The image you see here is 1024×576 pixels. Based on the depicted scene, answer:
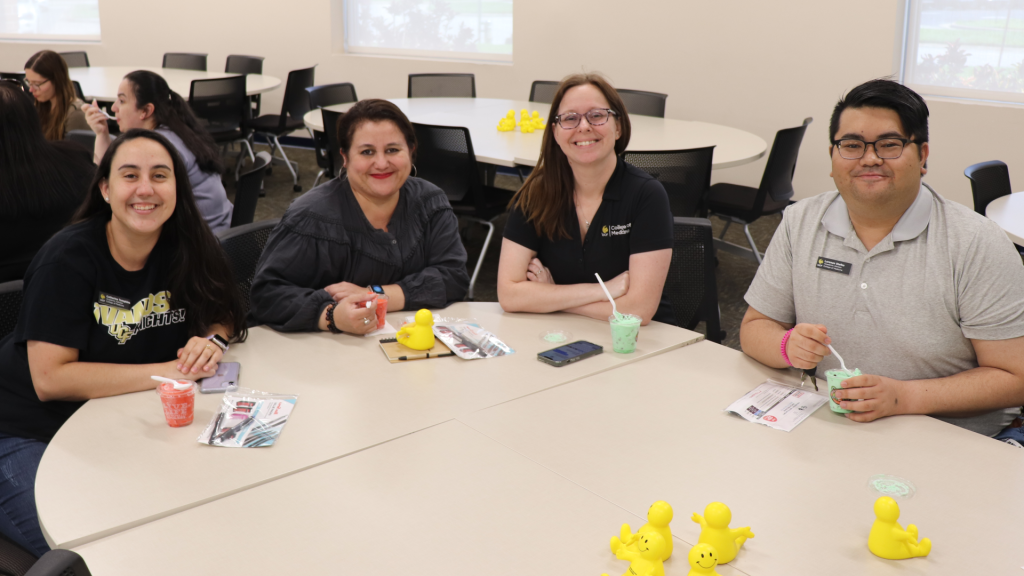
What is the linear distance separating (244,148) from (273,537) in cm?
693

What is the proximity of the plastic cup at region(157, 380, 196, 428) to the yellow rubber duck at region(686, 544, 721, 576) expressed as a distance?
1.08 meters

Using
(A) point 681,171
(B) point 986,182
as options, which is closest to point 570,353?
(A) point 681,171

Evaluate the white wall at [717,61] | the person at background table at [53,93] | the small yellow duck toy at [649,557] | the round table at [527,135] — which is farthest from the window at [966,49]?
the person at background table at [53,93]

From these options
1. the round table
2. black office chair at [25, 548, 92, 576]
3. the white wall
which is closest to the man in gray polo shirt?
black office chair at [25, 548, 92, 576]

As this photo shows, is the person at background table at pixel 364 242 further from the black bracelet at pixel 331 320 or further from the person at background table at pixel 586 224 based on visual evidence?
the person at background table at pixel 586 224

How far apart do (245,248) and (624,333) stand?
4.20 feet

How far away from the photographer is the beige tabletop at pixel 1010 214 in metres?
2.84

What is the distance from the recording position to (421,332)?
204 cm

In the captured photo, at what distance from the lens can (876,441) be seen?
161 cm

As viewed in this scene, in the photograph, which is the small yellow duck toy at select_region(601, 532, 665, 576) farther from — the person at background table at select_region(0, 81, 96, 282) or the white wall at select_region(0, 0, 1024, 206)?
the white wall at select_region(0, 0, 1024, 206)

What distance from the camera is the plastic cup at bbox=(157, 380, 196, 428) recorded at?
5.30 feet

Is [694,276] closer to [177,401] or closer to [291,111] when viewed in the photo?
[177,401]

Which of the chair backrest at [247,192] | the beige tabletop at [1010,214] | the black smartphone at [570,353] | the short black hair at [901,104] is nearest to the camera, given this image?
the short black hair at [901,104]

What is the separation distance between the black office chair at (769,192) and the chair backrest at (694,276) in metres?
1.68
